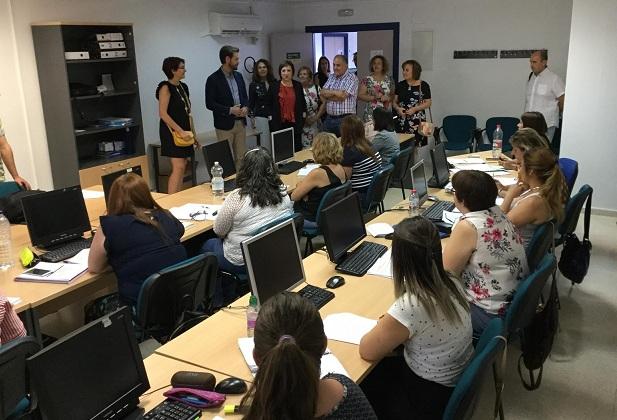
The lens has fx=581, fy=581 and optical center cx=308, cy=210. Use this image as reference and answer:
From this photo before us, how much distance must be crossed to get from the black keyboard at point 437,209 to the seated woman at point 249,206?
107cm

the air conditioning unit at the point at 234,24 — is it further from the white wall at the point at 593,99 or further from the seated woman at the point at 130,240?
the seated woman at the point at 130,240

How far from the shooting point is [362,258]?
11.1 feet

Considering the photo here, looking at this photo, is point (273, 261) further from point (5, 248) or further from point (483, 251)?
point (5, 248)

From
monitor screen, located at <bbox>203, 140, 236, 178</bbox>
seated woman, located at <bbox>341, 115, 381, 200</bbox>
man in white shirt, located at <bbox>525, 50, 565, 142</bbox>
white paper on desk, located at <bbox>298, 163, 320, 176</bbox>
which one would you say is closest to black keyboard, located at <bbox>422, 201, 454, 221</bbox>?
seated woman, located at <bbox>341, 115, 381, 200</bbox>

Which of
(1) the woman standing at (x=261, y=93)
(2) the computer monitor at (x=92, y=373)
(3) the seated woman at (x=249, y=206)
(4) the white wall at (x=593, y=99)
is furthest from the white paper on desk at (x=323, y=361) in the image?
(1) the woman standing at (x=261, y=93)

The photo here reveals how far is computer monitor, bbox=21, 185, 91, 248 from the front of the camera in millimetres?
3543

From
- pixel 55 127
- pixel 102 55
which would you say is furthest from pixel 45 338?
pixel 102 55

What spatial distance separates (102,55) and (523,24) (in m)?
5.79

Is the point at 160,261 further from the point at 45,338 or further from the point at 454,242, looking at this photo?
the point at 454,242

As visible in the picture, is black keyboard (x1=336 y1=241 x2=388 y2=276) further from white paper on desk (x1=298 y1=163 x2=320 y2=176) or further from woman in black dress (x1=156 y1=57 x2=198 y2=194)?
woman in black dress (x1=156 y1=57 x2=198 y2=194)

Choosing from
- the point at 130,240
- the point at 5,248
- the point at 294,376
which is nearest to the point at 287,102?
the point at 5,248

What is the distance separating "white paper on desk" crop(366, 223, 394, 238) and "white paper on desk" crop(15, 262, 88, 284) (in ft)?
5.87

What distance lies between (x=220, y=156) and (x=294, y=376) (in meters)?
4.07

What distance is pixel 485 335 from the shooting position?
2230 mm
